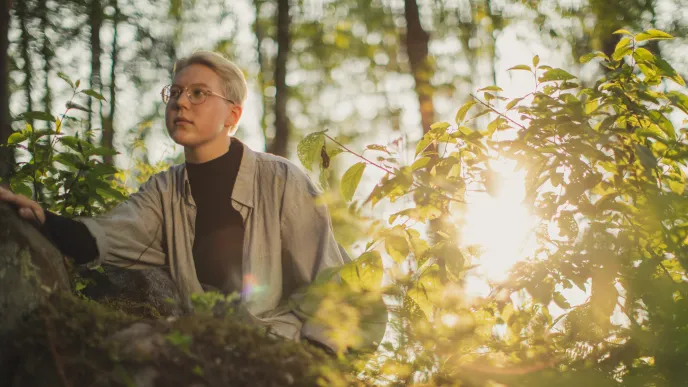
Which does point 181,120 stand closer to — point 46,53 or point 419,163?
point 419,163

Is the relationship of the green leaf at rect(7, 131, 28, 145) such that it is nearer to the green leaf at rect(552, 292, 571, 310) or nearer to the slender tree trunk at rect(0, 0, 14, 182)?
the slender tree trunk at rect(0, 0, 14, 182)

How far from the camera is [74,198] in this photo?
11.2ft

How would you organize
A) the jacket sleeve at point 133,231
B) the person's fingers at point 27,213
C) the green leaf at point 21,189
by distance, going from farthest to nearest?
the green leaf at point 21,189 → the jacket sleeve at point 133,231 → the person's fingers at point 27,213

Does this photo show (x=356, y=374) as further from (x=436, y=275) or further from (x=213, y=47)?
(x=213, y=47)

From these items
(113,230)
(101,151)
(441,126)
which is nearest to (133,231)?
(113,230)

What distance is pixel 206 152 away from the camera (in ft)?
11.5

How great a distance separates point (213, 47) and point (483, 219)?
16651 mm

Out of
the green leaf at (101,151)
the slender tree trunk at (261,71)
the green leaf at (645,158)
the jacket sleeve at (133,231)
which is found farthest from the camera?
the slender tree trunk at (261,71)

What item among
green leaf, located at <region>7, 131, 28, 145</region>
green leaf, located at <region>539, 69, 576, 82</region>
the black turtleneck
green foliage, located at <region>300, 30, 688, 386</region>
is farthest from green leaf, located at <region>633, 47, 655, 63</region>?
green leaf, located at <region>7, 131, 28, 145</region>

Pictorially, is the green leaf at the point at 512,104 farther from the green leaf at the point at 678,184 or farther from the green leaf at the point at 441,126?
the green leaf at the point at 678,184

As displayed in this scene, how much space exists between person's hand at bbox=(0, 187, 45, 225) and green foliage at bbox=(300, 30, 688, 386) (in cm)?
128

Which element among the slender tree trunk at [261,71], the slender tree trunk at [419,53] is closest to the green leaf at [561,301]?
the slender tree trunk at [419,53]

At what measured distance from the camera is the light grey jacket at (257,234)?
3027 millimetres

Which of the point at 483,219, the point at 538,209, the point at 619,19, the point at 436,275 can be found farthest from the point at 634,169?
the point at 619,19
